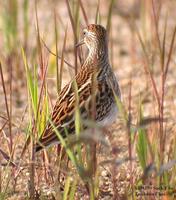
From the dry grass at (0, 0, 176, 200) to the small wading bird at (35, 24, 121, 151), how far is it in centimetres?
7

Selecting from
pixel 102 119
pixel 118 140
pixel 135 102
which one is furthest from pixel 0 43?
pixel 102 119

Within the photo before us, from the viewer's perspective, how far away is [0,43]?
7.35m

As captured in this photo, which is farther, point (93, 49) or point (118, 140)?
point (118, 140)

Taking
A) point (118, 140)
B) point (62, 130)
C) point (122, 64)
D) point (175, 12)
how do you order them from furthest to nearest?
point (175, 12)
point (122, 64)
point (118, 140)
point (62, 130)

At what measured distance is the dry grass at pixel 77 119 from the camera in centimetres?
371

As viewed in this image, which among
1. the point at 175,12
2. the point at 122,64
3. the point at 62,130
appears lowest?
the point at 62,130

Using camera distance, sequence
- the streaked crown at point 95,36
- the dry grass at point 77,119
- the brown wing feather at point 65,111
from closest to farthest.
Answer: the dry grass at point 77,119 < the brown wing feather at point 65,111 < the streaked crown at point 95,36

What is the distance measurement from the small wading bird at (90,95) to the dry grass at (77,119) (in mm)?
69

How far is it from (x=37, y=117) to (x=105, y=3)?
4678 mm

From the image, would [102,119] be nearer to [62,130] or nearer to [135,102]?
[62,130]

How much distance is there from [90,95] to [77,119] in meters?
0.68

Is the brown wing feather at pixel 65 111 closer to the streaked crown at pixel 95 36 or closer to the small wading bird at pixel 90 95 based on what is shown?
the small wading bird at pixel 90 95

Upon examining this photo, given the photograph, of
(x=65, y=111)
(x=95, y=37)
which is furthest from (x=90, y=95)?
(x=95, y=37)

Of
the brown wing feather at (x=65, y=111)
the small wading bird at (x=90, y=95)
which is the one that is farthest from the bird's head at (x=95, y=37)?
the brown wing feather at (x=65, y=111)
